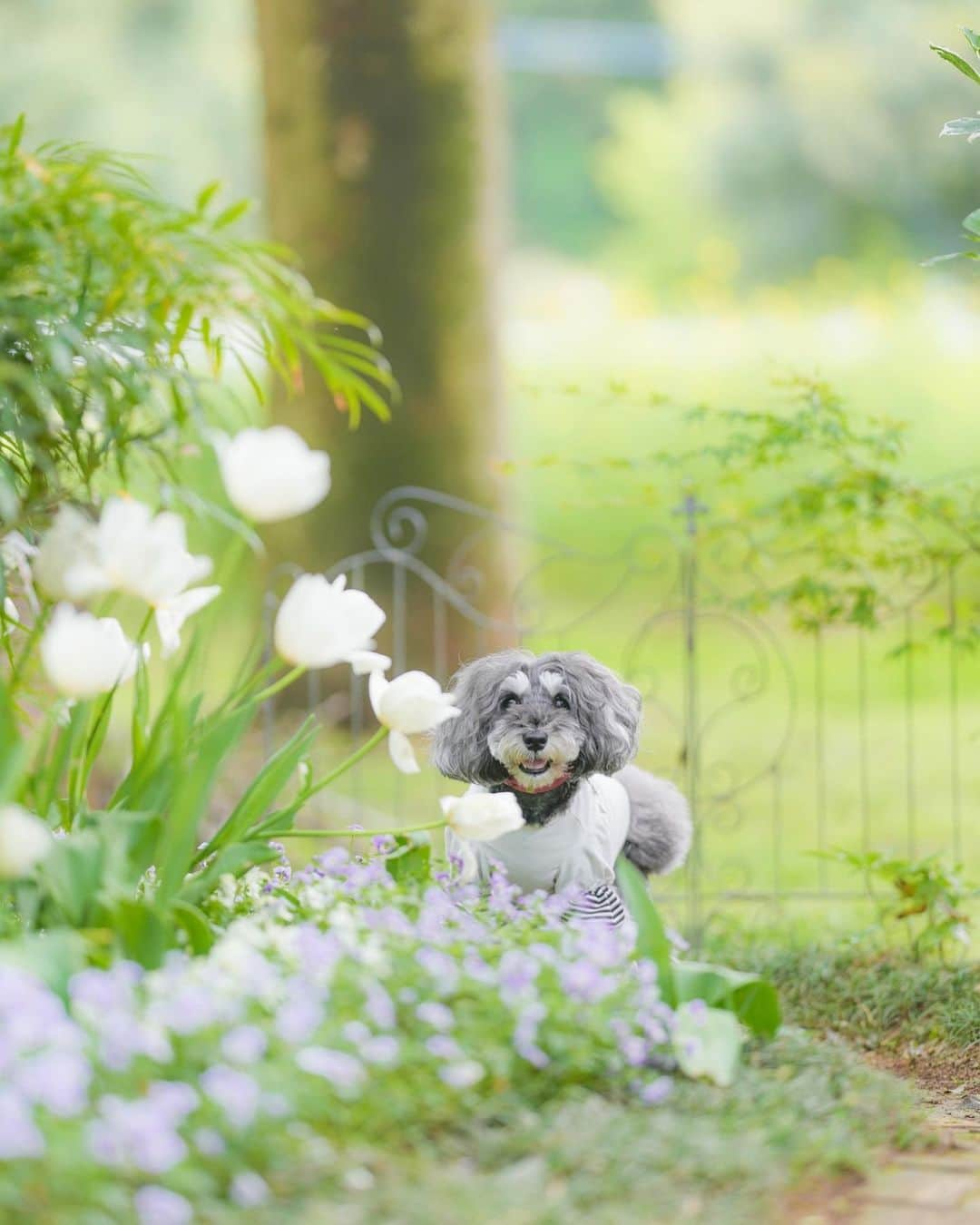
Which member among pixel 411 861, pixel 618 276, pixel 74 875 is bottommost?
pixel 411 861

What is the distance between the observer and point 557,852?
3057 millimetres

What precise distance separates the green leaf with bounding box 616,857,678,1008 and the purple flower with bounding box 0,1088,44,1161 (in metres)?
1.03

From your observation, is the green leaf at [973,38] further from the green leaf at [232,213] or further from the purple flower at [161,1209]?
the purple flower at [161,1209]

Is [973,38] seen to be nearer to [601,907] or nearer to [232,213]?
[232,213]

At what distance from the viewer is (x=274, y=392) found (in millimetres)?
6781

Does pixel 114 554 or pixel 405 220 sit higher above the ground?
pixel 405 220

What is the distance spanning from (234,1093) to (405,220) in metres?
5.28

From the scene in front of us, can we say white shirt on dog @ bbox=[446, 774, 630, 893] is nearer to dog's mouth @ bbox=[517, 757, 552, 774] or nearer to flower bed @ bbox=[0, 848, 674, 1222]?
dog's mouth @ bbox=[517, 757, 552, 774]

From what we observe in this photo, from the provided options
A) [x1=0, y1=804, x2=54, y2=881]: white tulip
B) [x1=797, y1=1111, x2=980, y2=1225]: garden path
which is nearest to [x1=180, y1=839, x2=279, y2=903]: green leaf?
[x1=0, y1=804, x2=54, y2=881]: white tulip

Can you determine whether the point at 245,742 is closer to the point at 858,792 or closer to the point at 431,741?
the point at 858,792

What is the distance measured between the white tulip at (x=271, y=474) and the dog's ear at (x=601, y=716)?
908 mm

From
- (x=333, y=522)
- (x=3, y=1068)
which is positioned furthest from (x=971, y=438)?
(x=3, y=1068)

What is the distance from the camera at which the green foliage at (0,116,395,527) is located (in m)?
2.40

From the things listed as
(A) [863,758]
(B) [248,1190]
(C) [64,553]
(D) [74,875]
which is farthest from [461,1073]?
(A) [863,758]
